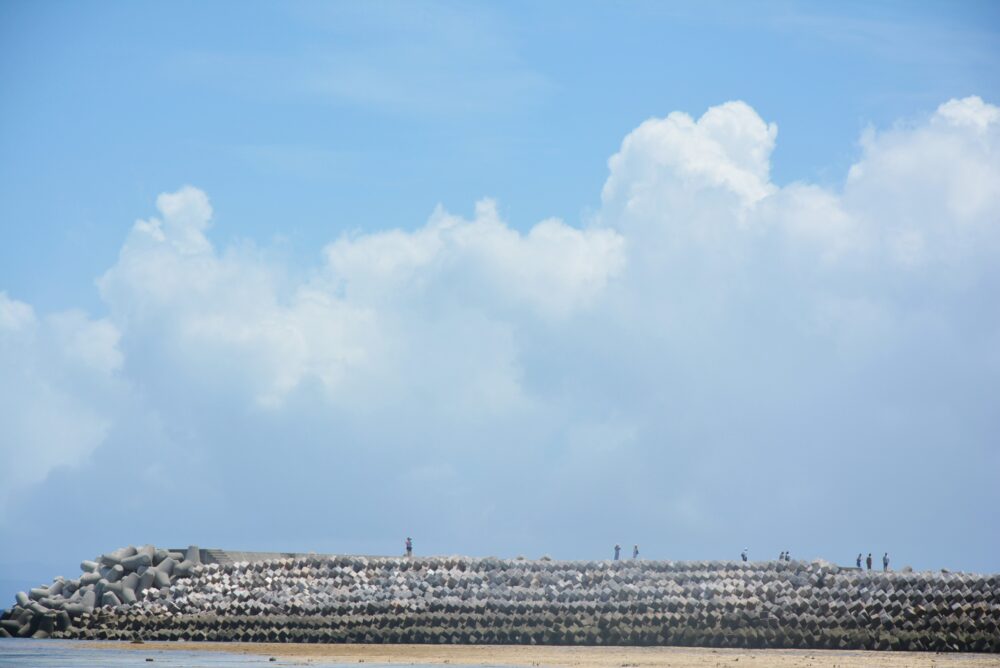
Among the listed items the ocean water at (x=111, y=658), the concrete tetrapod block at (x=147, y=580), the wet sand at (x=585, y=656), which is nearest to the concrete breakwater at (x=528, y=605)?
the concrete tetrapod block at (x=147, y=580)

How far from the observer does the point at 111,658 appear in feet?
117

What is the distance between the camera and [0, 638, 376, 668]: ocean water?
1292 inches

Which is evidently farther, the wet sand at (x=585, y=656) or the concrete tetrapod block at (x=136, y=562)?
the concrete tetrapod block at (x=136, y=562)

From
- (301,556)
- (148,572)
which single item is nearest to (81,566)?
(148,572)

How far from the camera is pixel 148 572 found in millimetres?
50031

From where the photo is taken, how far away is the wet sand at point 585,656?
35.5 meters

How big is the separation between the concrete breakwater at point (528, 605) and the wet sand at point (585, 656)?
1067mm

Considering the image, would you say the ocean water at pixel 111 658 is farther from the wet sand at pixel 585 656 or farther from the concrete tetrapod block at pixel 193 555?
the concrete tetrapod block at pixel 193 555

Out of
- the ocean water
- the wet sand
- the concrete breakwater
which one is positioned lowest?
the ocean water

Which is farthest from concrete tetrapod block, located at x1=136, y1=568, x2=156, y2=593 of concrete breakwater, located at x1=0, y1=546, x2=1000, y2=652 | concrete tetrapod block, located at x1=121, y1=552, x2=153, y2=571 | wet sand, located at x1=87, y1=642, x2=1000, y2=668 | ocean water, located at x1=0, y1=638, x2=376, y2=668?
ocean water, located at x1=0, y1=638, x2=376, y2=668

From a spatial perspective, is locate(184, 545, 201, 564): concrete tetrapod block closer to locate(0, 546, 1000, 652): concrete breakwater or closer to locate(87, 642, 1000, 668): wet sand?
locate(0, 546, 1000, 652): concrete breakwater

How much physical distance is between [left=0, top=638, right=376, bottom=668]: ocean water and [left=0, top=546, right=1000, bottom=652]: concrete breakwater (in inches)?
199

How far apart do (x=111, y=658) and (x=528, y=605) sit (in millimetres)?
13195

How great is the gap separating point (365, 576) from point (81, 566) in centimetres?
1152
